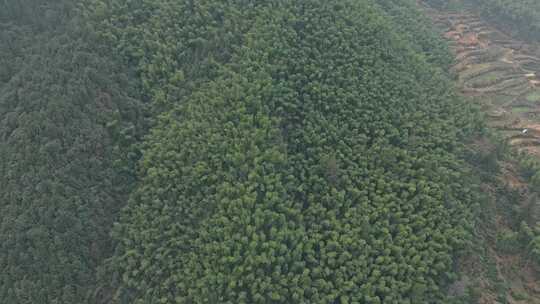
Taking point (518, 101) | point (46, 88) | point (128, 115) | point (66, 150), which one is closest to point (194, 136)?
point (128, 115)

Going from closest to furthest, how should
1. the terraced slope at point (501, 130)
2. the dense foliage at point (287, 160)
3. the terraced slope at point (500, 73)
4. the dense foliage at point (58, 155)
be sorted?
1. the dense foliage at point (287, 160)
2. the dense foliage at point (58, 155)
3. the terraced slope at point (501, 130)
4. the terraced slope at point (500, 73)

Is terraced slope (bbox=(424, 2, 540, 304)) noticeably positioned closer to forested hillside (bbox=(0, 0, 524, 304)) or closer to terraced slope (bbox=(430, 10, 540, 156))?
terraced slope (bbox=(430, 10, 540, 156))

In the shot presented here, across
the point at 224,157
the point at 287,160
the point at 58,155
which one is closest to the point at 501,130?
the point at 287,160

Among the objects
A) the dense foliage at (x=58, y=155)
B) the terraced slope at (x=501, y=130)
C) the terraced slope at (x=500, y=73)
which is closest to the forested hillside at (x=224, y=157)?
the dense foliage at (x=58, y=155)

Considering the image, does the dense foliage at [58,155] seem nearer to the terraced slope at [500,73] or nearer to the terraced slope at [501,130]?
the terraced slope at [501,130]

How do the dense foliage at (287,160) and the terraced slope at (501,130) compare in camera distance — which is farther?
the terraced slope at (501,130)

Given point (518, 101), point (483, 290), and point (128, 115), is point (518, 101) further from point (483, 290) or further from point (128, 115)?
point (128, 115)

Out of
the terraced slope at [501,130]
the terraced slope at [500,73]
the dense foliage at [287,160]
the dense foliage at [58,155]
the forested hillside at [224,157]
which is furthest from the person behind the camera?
the terraced slope at [500,73]
